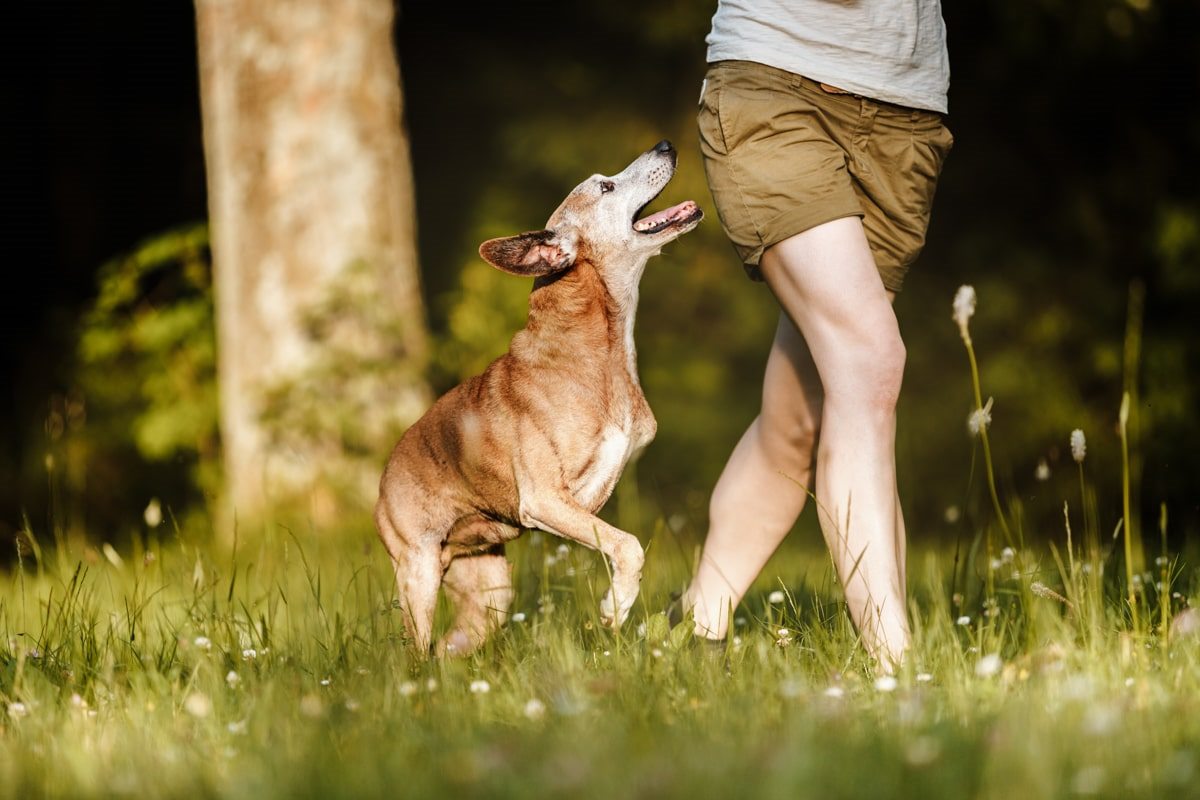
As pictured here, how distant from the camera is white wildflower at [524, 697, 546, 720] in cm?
278

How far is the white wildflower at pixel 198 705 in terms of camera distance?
9.04 feet

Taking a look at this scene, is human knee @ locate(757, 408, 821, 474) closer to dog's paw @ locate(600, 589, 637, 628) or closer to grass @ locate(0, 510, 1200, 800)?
grass @ locate(0, 510, 1200, 800)

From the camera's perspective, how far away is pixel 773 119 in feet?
11.7

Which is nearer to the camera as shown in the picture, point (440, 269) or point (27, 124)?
point (440, 269)

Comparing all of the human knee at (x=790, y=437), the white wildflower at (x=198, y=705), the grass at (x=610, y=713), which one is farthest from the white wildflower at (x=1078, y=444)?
the white wildflower at (x=198, y=705)

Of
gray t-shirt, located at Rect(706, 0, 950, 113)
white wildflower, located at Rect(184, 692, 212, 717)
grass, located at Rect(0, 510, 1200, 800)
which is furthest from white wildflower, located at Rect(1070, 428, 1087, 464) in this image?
white wildflower, located at Rect(184, 692, 212, 717)

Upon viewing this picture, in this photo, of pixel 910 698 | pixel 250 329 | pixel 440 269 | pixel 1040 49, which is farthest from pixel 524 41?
pixel 910 698

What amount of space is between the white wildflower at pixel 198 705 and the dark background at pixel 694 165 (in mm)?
4543

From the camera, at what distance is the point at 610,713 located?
274 cm

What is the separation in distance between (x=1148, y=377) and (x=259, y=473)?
603 cm

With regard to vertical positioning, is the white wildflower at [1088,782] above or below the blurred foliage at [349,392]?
above

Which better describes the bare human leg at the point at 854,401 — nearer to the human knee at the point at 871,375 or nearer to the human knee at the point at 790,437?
the human knee at the point at 871,375

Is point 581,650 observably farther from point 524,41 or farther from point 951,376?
point 524,41

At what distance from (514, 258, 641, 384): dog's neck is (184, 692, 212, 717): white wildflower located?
4.91 feet
